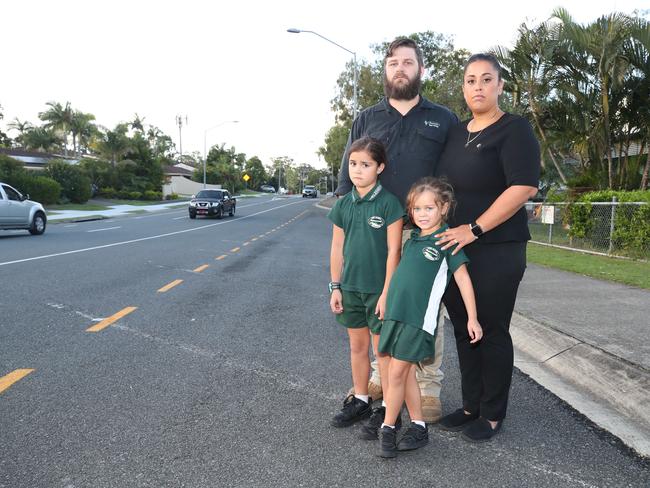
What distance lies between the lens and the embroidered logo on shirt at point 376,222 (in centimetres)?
305

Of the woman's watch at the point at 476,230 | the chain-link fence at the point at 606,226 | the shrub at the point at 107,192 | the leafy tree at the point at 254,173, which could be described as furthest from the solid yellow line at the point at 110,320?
the leafy tree at the point at 254,173

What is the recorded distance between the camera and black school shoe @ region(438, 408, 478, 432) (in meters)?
3.25

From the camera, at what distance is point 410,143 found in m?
3.28

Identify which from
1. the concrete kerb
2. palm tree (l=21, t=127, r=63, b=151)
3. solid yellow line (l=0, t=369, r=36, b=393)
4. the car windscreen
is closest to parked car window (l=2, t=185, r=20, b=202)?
the car windscreen

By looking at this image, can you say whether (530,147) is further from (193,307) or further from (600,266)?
(600,266)

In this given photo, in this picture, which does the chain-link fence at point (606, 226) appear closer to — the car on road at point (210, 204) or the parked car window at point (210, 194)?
the car on road at point (210, 204)

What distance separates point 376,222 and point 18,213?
52.8ft

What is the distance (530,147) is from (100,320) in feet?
15.6

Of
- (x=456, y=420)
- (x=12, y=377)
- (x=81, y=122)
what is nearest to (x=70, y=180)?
(x=81, y=122)

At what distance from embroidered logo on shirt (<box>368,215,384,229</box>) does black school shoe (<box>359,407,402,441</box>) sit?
1.09 meters

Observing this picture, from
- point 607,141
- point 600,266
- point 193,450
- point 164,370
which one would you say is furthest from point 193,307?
point 607,141

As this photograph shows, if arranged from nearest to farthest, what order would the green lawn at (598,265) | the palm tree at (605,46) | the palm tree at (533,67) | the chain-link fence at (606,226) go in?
the green lawn at (598,265) → the chain-link fence at (606,226) → the palm tree at (605,46) → the palm tree at (533,67)

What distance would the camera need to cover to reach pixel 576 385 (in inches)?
159

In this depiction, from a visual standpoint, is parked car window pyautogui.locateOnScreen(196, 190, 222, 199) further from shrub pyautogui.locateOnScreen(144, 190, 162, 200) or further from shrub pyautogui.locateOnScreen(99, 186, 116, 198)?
shrub pyautogui.locateOnScreen(144, 190, 162, 200)
